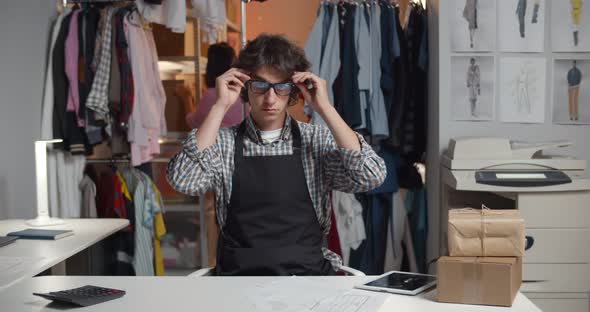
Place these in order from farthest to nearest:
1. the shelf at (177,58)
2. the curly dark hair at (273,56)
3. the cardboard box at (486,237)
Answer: the shelf at (177,58)
the curly dark hair at (273,56)
the cardboard box at (486,237)

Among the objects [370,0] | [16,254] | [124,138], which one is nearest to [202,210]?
[124,138]

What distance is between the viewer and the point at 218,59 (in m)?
4.20

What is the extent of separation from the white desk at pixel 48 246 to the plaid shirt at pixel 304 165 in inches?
21.3

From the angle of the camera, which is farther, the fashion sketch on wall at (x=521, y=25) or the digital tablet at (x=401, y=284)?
the fashion sketch on wall at (x=521, y=25)

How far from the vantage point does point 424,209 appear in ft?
13.0

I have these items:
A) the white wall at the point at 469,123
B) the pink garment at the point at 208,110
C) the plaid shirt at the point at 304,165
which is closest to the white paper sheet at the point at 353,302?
the plaid shirt at the point at 304,165

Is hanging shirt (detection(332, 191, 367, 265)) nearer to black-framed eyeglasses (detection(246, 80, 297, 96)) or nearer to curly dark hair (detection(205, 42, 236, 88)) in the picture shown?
curly dark hair (detection(205, 42, 236, 88))

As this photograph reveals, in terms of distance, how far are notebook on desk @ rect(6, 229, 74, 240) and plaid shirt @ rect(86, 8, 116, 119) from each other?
120 cm

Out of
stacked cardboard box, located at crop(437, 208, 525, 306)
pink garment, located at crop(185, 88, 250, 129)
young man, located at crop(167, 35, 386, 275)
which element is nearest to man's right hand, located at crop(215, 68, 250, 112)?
young man, located at crop(167, 35, 386, 275)

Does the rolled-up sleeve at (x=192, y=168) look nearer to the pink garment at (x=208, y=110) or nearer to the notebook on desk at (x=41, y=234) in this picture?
the notebook on desk at (x=41, y=234)

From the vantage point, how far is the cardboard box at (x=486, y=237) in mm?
1633

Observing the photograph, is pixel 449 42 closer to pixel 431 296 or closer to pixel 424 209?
pixel 424 209

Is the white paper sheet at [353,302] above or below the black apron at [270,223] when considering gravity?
below

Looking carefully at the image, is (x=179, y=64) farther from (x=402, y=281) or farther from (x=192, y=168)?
(x=402, y=281)
